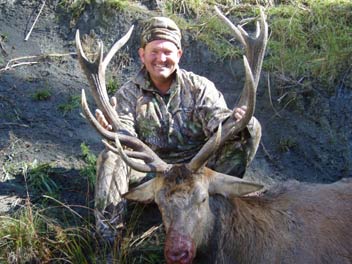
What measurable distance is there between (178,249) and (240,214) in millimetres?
708

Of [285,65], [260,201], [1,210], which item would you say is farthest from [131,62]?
[260,201]

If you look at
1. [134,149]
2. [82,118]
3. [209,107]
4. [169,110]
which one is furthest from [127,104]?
[82,118]

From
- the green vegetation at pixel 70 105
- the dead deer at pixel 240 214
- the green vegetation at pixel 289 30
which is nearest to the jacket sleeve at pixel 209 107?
the dead deer at pixel 240 214

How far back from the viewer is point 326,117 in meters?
7.19

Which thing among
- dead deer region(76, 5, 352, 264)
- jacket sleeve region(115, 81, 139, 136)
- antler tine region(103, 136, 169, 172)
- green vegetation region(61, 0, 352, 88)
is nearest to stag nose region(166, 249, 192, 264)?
dead deer region(76, 5, 352, 264)

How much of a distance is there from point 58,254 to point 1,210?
2.84ft

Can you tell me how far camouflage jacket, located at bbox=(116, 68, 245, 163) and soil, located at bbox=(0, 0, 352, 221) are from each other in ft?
3.04

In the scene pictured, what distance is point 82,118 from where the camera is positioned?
292 inches

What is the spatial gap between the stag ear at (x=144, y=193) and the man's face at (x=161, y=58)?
1.30 metres

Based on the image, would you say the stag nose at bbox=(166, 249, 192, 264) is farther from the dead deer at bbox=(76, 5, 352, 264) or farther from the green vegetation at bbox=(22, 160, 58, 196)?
the green vegetation at bbox=(22, 160, 58, 196)

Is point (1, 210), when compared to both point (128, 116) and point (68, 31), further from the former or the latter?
point (68, 31)

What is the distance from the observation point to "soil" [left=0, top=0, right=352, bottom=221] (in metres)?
6.76

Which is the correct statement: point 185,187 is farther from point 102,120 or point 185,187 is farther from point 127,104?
point 127,104

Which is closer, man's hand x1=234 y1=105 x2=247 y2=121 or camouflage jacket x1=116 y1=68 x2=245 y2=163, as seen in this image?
man's hand x1=234 y1=105 x2=247 y2=121
